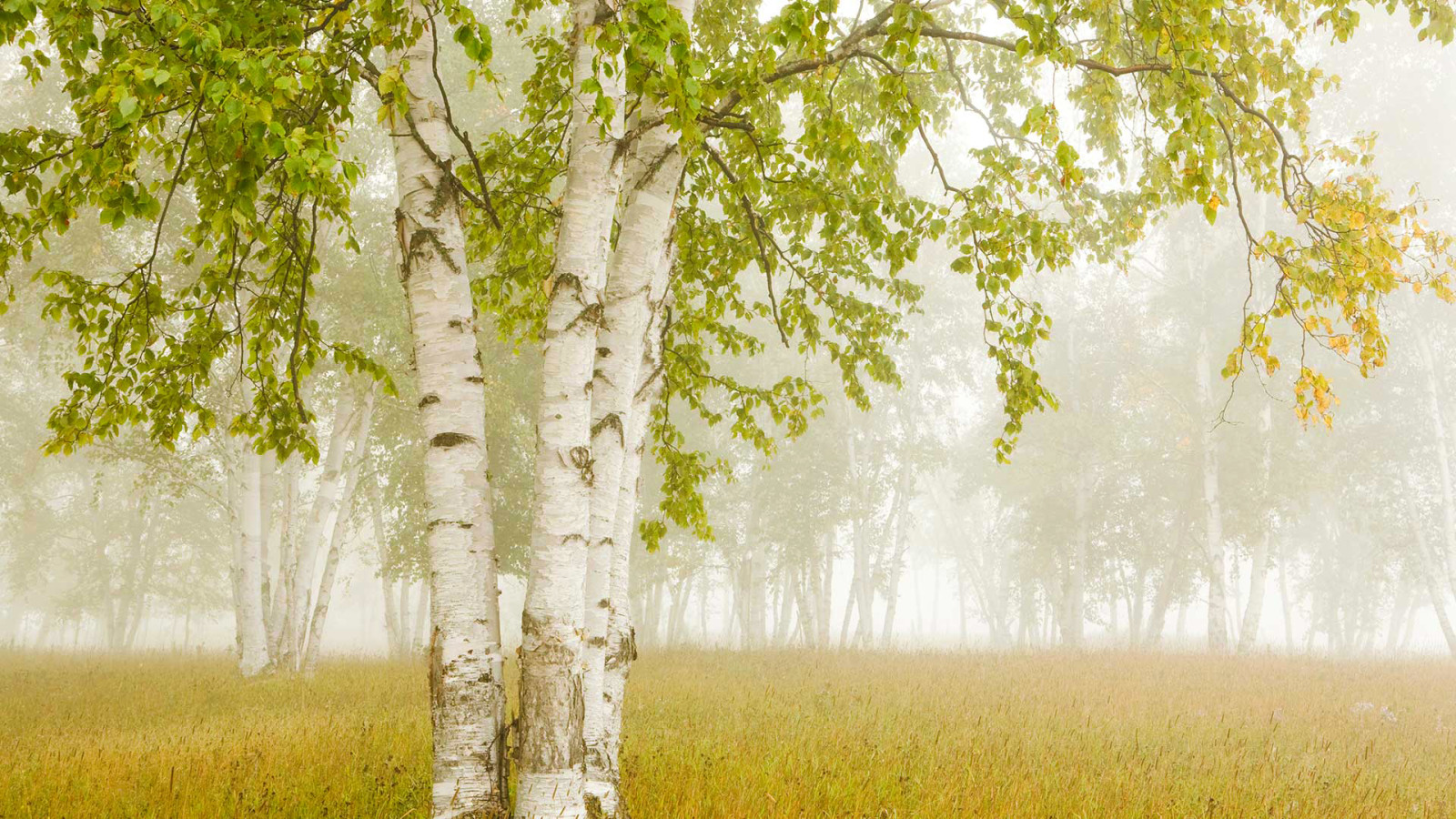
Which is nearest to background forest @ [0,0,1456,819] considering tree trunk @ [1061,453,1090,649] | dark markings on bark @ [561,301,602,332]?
dark markings on bark @ [561,301,602,332]

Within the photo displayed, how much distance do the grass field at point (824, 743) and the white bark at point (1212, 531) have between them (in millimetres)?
5268

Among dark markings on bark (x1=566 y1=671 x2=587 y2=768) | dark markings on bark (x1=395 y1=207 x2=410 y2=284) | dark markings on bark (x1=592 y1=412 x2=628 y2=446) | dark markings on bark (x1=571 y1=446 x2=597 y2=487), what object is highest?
dark markings on bark (x1=395 y1=207 x2=410 y2=284)

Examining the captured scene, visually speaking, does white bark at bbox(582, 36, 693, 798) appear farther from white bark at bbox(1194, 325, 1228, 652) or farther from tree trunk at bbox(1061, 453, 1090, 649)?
tree trunk at bbox(1061, 453, 1090, 649)

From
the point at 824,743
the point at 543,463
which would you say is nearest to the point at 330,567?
the point at 824,743

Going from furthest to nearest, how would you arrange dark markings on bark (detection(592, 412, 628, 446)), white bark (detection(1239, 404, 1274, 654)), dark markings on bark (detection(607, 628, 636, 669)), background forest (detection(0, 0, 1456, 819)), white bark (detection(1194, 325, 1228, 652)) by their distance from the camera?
1. white bark (detection(1194, 325, 1228, 652))
2. white bark (detection(1239, 404, 1274, 654))
3. dark markings on bark (detection(607, 628, 636, 669))
4. dark markings on bark (detection(592, 412, 628, 446))
5. background forest (detection(0, 0, 1456, 819))

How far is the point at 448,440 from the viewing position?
372cm

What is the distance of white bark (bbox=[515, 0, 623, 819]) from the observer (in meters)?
3.39

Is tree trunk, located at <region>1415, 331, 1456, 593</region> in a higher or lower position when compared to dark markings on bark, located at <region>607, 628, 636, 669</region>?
higher

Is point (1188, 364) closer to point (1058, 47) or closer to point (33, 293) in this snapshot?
point (1058, 47)

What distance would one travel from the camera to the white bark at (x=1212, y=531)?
1870 cm

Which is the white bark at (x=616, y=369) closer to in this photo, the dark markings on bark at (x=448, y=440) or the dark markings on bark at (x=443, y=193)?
the dark markings on bark at (x=448, y=440)

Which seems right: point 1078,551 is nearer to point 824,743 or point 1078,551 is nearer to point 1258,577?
point 1258,577

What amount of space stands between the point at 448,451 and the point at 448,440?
0.05m

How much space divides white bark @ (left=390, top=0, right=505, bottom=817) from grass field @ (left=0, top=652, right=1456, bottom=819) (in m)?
0.87
